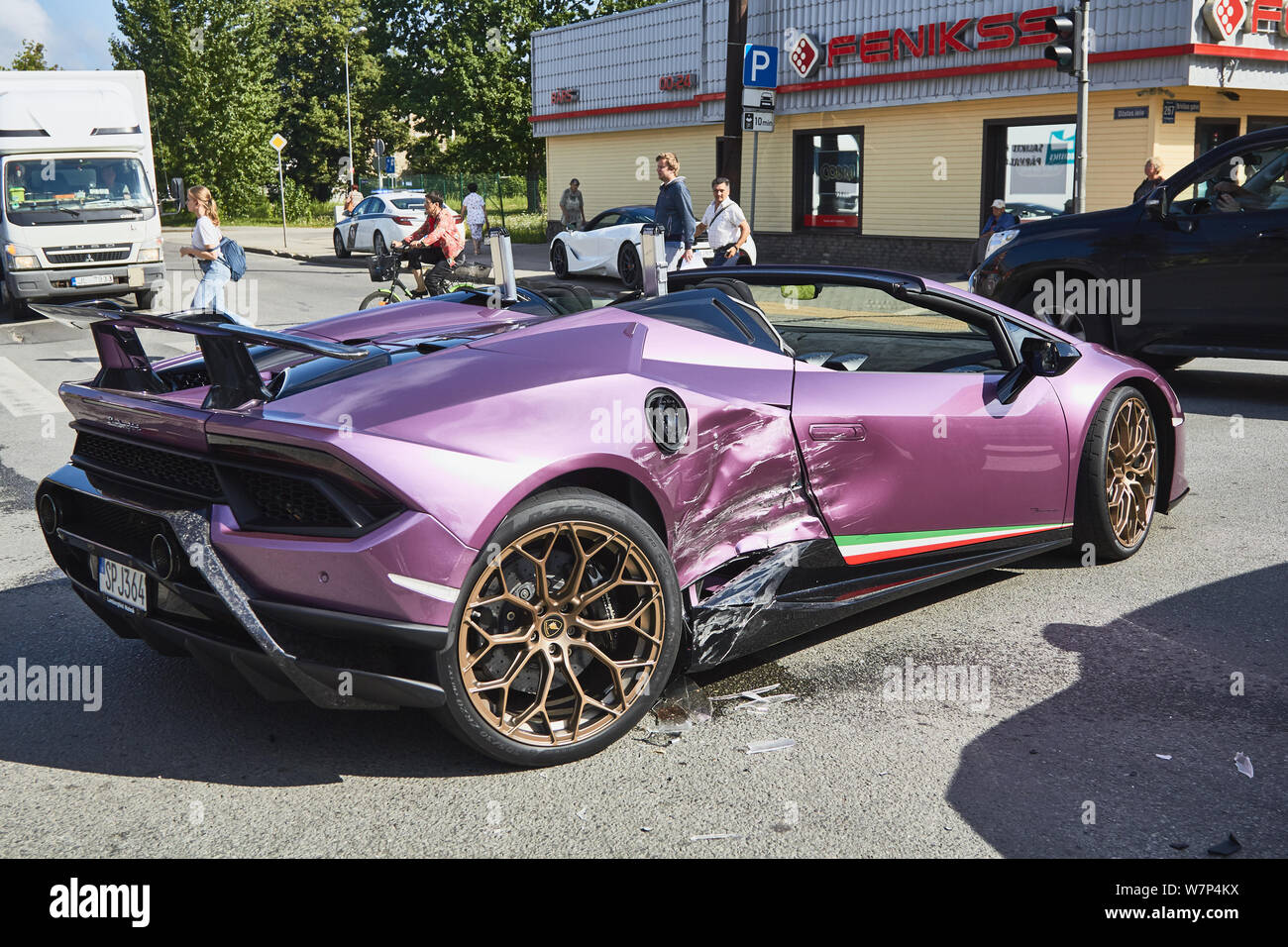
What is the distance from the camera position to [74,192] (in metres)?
17.9

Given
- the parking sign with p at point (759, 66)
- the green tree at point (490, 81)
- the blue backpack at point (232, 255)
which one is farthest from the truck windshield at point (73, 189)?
the green tree at point (490, 81)

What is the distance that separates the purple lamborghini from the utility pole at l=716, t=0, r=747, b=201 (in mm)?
15264

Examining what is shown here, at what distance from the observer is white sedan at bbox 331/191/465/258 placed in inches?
1110

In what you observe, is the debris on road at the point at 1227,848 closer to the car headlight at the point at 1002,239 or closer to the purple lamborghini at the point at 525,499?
the purple lamborghini at the point at 525,499

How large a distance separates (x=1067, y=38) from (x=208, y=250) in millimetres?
9577

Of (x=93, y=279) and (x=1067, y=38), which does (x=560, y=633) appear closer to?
(x=1067, y=38)

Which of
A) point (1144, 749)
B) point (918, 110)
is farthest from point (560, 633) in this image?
point (918, 110)

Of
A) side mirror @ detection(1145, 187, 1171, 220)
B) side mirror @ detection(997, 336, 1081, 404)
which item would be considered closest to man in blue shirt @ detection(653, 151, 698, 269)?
side mirror @ detection(1145, 187, 1171, 220)

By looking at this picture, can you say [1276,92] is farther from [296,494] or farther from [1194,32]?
[296,494]

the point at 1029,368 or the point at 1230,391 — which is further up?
the point at 1029,368

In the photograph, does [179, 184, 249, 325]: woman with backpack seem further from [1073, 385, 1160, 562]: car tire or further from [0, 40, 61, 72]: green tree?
[0, 40, 61, 72]: green tree
